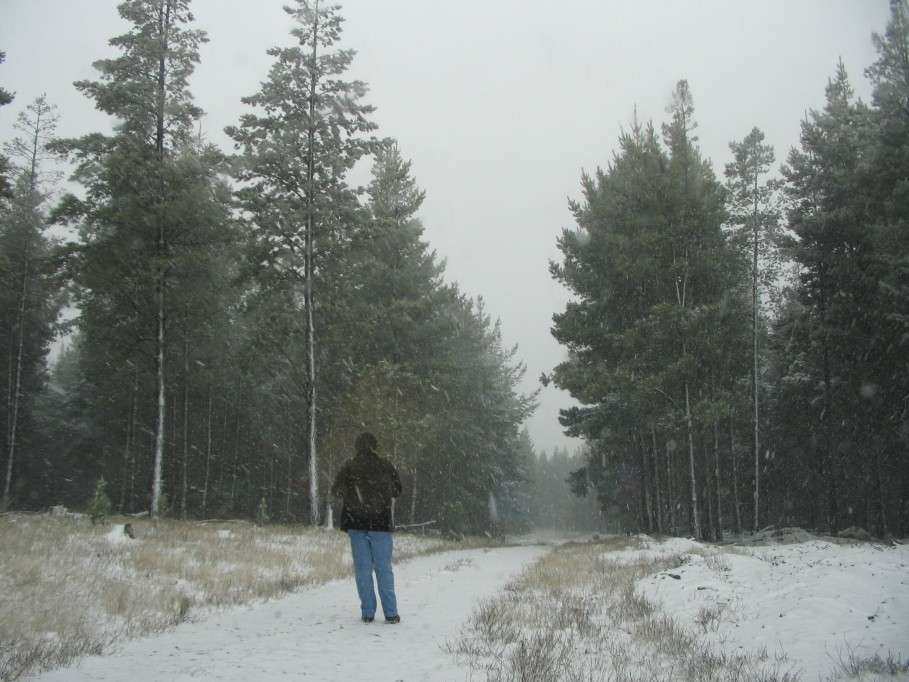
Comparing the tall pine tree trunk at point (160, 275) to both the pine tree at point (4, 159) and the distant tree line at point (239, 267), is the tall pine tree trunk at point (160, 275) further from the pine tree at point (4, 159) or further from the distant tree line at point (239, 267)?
the pine tree at point (4, 159)

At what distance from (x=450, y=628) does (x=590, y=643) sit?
1.54 metres

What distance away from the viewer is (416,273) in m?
26.9

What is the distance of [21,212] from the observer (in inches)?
1054

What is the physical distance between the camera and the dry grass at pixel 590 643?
4.31 metres

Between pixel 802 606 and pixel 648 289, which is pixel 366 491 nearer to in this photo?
pixel 802 606

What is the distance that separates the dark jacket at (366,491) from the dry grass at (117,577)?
2.17m

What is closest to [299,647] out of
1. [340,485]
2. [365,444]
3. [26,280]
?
[340,485]

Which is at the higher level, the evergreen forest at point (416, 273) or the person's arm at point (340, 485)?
the evergreen forest at point (416, 273)

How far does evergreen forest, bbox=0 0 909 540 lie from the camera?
56.2 feet

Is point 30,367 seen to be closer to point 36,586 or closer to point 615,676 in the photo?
point 36,586

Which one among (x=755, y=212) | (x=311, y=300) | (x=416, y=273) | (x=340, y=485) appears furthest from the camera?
(x=416, y=273)

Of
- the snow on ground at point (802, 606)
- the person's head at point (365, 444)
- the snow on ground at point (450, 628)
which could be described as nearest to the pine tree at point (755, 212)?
the snow on ground at point (802, 606)

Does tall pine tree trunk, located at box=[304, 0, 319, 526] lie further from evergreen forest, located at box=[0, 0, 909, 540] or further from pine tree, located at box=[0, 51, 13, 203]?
pine tree, located at box=[0, 51, 13, 203]

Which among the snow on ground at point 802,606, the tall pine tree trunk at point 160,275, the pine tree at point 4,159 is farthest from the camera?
the tall pine tree trunk at point 160,275
